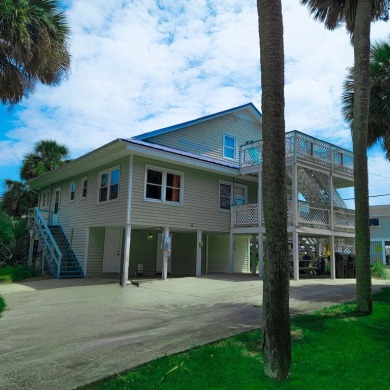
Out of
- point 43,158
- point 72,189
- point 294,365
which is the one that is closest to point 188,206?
point 72,189

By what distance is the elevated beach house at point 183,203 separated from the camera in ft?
51.4

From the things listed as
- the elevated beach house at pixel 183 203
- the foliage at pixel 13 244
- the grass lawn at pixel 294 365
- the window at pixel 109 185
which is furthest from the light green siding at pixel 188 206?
the foliage at pixel 13 244

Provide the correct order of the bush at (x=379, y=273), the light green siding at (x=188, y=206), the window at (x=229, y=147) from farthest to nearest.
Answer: the window at (x=229, y=147) < the bush at (x=379, y=273) < the light green siding at (x=188, y=206)

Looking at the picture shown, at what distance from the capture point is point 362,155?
29.6 feet

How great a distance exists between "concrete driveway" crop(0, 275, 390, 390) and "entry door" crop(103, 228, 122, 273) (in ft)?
16.2

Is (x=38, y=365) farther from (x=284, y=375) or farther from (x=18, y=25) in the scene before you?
(x=18, y=25)

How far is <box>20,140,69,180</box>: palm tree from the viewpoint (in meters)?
27.6

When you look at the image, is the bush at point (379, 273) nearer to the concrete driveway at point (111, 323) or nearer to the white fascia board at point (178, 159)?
the concrete driveway at point (111, 323)

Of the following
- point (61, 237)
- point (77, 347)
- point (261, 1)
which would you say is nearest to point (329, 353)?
point (77, 347)

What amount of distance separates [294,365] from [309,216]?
39.7ft

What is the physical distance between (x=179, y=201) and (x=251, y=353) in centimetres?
1161

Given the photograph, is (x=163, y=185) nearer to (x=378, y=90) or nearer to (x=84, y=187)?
(x=84, y=187)

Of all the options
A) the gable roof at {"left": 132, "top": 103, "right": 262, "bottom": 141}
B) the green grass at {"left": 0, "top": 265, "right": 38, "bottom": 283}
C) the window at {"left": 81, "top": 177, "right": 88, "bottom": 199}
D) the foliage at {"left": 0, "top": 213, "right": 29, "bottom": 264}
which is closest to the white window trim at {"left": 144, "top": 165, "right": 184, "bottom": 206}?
the gable roof at {"left": 132, "top": 103, "right": 262, "bottom": 141}

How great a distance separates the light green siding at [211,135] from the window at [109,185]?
8.34ft
